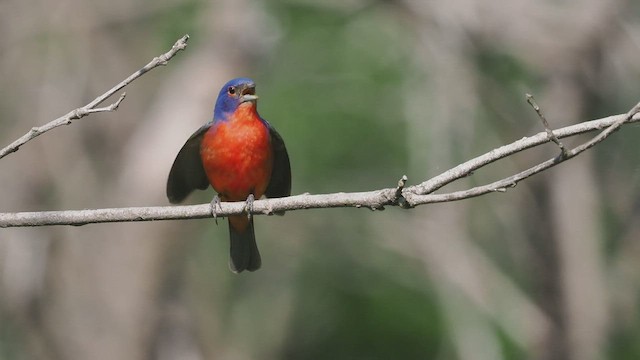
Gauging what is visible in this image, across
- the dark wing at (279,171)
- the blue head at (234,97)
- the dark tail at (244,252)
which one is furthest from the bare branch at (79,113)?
the dark tail at (244,252)

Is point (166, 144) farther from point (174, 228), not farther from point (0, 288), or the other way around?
point (0, 288)

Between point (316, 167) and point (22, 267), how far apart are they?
4.02 metres

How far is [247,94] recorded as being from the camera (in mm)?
6781

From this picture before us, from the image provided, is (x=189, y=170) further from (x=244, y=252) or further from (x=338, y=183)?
(x=338, y=183)

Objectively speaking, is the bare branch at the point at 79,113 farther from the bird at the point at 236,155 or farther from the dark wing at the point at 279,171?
the dark wing at the point at 279,171

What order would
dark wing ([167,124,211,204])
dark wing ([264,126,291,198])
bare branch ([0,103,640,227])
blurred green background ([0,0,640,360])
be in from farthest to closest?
1. blurred green background ([0,0,640,360])
2. dark wing ([264,126,291,198])
3. dark wing ([167,124,211,204])
4. bare branch ([0,103,640,227])

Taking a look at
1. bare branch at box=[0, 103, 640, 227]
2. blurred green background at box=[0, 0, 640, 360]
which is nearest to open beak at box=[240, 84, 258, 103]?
bare branch at box=[0, 103, 640, 227]

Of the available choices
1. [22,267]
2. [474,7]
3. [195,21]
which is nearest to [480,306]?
[474,7]

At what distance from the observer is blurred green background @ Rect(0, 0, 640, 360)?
10461mm

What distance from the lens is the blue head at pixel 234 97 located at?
21.9ft

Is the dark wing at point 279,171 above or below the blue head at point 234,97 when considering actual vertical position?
below

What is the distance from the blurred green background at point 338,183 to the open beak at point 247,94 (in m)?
3.67

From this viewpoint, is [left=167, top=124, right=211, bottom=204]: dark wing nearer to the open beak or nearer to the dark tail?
the open beak

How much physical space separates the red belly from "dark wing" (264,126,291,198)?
0.34 feet
